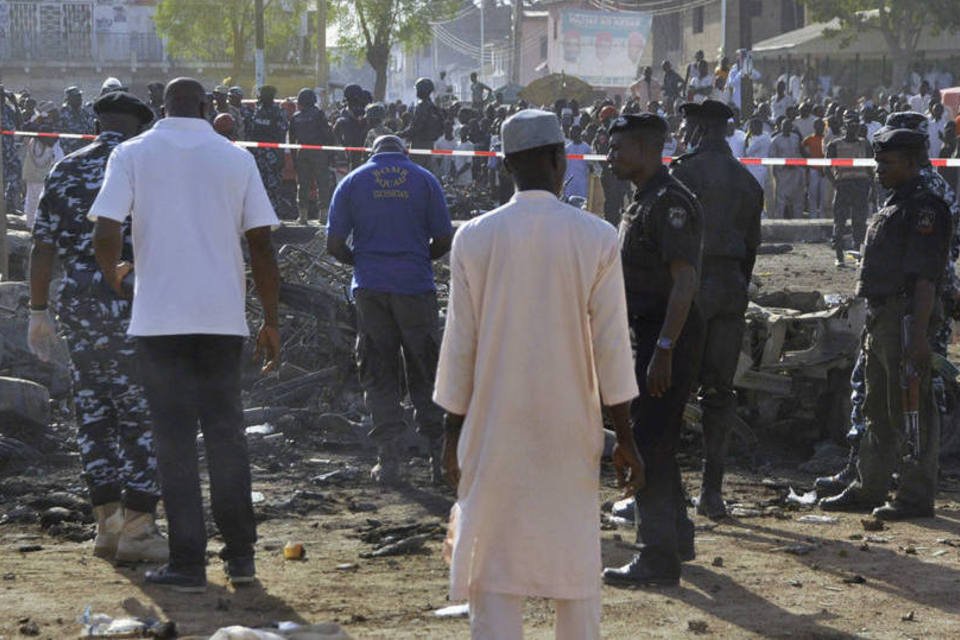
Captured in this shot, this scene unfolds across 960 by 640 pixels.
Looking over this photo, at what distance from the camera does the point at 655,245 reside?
6.64m

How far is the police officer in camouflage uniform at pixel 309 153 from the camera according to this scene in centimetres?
2272

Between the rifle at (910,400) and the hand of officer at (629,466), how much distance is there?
311 centimetres

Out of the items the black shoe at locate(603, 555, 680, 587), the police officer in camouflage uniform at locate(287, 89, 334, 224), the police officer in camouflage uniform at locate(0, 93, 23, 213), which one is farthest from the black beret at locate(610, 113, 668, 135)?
the police officer in camouflage uniform at locate(0, 93, 23, 213)

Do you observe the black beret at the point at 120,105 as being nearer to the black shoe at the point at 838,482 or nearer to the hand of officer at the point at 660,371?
the hand of officer at the point at 660,371

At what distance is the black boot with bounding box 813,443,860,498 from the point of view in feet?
29.1

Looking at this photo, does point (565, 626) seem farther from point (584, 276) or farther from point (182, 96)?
point (182, 96)

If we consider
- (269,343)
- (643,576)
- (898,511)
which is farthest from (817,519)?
(269,343)

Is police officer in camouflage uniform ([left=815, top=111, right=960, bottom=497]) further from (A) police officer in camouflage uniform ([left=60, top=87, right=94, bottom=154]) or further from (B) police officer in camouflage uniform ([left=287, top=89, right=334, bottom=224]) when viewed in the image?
(A) police officer in camouflage uniform ([left=60, top=87, right=94, bottom=154])

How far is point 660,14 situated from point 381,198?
213ft

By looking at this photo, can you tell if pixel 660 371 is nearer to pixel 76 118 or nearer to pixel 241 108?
pixel 76 118

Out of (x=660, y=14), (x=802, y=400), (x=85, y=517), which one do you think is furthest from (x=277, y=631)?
(x=660, y=14)

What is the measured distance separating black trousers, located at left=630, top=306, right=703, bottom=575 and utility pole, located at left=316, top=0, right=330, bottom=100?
159 ft

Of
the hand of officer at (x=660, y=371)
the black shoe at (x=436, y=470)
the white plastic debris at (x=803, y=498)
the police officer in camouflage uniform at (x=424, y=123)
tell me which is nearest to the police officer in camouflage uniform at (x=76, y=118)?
the police officer in camouflage uniform at (x=424, y=123)

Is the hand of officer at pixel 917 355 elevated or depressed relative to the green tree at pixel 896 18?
depressed
